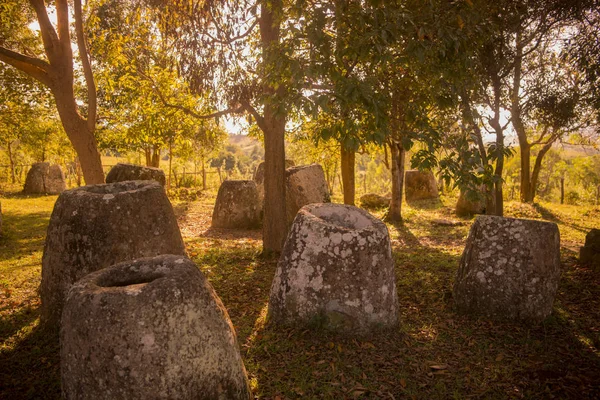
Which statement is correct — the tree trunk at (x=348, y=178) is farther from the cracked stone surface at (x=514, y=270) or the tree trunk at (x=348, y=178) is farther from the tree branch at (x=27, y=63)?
the tree branch at (x=27, y=63)

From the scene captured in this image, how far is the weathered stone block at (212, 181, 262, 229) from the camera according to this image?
13.1 metres

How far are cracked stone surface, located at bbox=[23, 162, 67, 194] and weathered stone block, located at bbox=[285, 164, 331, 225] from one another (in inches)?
530

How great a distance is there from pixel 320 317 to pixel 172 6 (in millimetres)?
7284

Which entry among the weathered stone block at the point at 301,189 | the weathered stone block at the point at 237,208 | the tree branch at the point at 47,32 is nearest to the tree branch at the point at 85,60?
the tree branch at the point at 47,32

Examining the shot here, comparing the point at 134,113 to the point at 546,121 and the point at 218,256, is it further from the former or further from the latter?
the point at 546,121

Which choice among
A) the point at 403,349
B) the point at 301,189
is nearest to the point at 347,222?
the point at 403,349

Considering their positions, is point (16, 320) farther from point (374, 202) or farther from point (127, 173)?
point (374, 202)

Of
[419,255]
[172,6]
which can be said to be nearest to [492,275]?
[419,255]

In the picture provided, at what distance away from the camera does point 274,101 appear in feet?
17.5

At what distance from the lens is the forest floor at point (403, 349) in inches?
162

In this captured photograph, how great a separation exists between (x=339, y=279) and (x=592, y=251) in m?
6.10

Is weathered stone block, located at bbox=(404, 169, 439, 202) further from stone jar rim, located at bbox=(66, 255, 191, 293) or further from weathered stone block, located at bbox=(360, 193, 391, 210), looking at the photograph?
stone jar rim, located at bbox=(66, 255, 191, 293)

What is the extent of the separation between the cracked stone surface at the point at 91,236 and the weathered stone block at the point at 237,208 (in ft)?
26.0

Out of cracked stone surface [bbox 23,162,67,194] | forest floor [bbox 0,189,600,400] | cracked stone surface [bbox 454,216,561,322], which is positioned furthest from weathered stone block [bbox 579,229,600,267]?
cracked stone surface [bbox 23,162,67,194]
